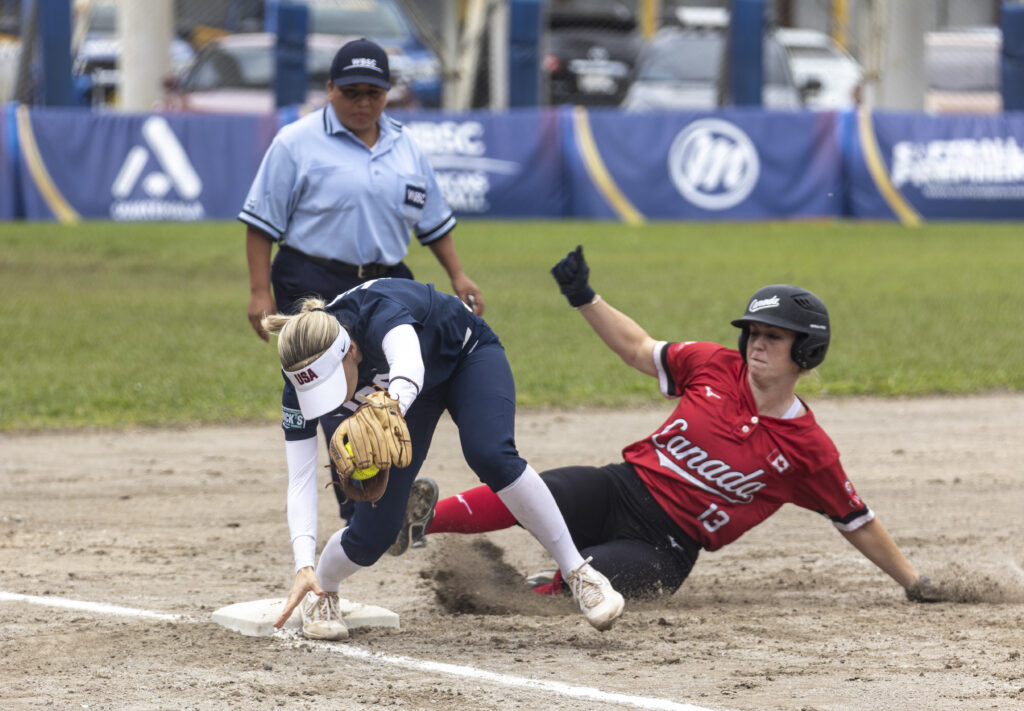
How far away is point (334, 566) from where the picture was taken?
4.90 m

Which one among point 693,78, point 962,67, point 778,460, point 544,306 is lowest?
point 544,306

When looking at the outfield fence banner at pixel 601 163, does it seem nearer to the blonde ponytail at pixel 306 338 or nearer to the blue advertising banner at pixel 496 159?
the blue advertising banner at pixel 496 159

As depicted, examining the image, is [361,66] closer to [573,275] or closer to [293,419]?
[573,275]

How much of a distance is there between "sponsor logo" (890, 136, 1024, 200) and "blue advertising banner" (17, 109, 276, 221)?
7.88 metres

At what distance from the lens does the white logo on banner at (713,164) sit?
1817 centimetres

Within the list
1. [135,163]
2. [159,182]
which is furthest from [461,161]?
[135,163]

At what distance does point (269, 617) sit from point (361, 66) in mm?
2237

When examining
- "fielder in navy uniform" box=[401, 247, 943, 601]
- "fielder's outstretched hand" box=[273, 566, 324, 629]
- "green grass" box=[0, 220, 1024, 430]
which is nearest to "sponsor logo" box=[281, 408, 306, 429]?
"fielder's outstretched hand" box=[273, 566, 324, 629]

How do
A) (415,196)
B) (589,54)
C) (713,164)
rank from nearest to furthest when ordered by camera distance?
1. (415,196)
2. (713,164)
3. (589,54)

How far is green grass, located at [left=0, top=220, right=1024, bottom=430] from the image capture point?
31.8 feet

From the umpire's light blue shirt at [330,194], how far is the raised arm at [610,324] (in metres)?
0.97

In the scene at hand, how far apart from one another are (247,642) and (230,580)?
0.88 m

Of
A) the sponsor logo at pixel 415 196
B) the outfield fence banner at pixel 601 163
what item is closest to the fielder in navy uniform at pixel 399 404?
the sponsor logo at pixel 415 196

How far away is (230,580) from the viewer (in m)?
5.70
